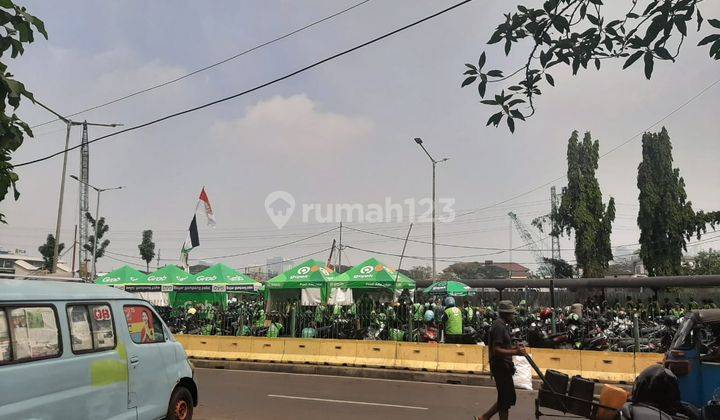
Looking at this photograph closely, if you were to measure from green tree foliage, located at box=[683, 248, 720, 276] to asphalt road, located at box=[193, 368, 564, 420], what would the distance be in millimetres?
51884

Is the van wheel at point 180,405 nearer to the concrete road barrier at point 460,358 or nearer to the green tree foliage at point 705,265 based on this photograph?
the concrete road barrier at point 460,358

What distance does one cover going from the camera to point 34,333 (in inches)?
204

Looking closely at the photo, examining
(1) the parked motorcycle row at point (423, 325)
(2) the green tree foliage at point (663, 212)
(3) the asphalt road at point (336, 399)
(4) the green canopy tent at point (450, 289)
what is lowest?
(3) the asphalt road at point (336, 399)

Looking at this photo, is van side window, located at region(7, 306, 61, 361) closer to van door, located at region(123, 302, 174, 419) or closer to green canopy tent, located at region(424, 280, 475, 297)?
van door, located at region(123, 302, 174, 419)

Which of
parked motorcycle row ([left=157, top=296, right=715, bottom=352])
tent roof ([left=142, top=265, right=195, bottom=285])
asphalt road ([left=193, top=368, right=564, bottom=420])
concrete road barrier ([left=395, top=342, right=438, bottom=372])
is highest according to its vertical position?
tent roof ([left=142, top=265, right=195, bottom=285])

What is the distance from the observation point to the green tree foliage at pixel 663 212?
42.3m

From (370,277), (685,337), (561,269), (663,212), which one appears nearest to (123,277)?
(370,277)

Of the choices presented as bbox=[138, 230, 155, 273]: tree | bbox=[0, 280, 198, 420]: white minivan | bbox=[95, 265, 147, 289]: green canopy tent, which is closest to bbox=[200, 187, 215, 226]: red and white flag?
bbox=[95, 265, 147, 289]: green canopy tent

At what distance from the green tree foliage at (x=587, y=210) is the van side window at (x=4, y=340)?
4508 cm

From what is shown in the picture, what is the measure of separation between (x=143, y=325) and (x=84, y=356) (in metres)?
1.22

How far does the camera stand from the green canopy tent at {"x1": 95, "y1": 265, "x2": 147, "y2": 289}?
24720 millimetres

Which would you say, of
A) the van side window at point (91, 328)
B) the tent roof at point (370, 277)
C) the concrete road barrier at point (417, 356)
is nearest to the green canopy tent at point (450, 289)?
the tent roof at point (370, 277)

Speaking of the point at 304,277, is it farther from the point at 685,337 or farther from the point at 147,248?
the point at 147,248

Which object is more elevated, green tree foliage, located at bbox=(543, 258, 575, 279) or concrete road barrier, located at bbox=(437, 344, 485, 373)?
green tree foliage, located at bbox=(543, 258, 575, 279)
